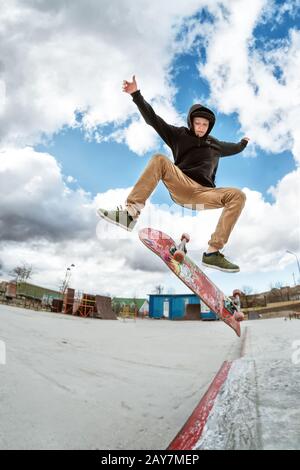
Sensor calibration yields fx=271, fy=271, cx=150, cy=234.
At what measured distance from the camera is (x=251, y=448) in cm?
156

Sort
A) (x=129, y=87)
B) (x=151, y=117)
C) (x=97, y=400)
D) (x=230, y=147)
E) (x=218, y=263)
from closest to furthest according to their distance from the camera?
1. (x=97, y=400)
2. (x=129, y=87)
3. (x=151, y=117)
4. (x=218, y=263)
5. (x=230, y=147)

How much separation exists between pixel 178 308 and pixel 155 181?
33.4m

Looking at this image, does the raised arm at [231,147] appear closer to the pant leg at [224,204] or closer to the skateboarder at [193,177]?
the skateboarder at [193,177]

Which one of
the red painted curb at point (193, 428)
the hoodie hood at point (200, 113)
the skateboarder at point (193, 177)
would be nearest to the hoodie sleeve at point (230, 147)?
the skateboarder at point (193, 177)

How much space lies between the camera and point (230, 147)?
161 inches

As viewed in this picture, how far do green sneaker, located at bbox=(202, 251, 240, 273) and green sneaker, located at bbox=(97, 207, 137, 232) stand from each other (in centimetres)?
115

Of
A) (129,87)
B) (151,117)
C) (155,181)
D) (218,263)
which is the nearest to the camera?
(129,87)

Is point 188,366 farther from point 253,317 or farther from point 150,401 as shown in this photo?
point 253,317

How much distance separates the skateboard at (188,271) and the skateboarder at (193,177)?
343 mm

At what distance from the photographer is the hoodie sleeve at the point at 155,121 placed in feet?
10.6

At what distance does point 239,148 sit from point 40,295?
43.4 meters

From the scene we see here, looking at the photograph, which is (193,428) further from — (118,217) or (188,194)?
(188,194)

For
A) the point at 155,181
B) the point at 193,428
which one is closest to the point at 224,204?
the point at 155,181
